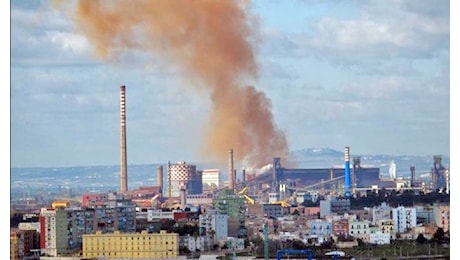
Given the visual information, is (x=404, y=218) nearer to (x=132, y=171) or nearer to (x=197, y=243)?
(x=197, y=243)

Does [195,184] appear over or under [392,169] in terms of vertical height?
under

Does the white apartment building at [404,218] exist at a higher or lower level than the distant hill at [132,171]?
lower

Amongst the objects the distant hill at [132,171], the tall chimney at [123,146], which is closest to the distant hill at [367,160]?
the distant hill at [132,171]

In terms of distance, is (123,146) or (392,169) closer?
(123,146)

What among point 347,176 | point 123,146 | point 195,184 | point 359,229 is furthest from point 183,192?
point 359,229

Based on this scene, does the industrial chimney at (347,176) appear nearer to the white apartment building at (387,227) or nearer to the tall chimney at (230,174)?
the tall chimney at (230,174)
